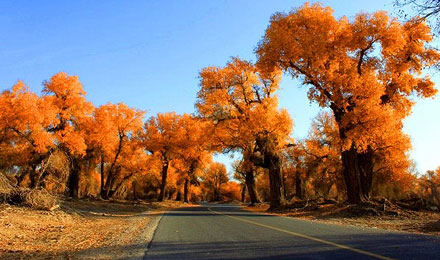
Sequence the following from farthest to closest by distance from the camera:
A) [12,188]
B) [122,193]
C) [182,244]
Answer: [122,193] → [12,188] → [182,244]

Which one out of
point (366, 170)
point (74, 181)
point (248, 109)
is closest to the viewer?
point (366, 170)

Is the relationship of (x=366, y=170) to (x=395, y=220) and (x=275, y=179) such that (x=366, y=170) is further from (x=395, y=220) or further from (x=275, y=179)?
(x=395, y=220)

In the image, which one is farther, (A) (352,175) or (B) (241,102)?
(B) (241,102)

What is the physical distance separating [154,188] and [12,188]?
54356 mm

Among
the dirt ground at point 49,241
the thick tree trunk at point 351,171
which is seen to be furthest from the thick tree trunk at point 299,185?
the dirt ground at point 49,241

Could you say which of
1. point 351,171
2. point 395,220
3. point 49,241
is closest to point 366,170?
point 351,171

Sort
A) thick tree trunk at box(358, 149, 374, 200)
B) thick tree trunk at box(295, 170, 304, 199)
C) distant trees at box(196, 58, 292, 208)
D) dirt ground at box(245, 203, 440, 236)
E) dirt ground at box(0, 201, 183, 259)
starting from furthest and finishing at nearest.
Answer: thick tree trunk at box(295, 170, 304, 199)
distant trees at box(196, 58, 292, 208)
thick tree trunk at box(358, 149, 374, 200)
dirt ground at box(245, 203, 440, 236)
dirt ground at box(0, 201, 183, 259)

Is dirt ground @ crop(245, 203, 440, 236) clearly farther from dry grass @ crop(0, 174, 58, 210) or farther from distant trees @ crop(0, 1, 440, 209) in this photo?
dry grass @ crop(0, 174, 58, 210)

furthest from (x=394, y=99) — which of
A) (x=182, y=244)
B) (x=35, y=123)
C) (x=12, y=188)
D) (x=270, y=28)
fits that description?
(x=35, y=123)

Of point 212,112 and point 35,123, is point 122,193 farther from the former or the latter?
point 212,112

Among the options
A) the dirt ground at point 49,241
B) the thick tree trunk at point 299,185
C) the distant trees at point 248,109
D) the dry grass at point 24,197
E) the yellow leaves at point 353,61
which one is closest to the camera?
the dirt ground at point 49,241

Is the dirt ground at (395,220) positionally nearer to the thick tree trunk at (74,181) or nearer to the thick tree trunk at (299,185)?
the thick tree trunk at (299,185)

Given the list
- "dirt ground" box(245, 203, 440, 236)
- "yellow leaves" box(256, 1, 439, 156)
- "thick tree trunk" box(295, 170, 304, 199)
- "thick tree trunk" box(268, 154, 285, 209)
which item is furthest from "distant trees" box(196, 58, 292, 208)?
"thick tree trunk" box(295, 170, 304, 199)

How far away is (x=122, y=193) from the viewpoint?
52406mm
